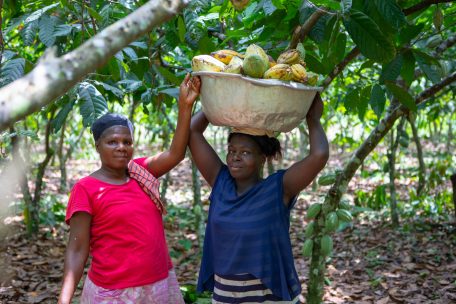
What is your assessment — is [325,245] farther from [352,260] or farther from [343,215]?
[352,260]

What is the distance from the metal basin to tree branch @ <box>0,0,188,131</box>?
1.97 feet

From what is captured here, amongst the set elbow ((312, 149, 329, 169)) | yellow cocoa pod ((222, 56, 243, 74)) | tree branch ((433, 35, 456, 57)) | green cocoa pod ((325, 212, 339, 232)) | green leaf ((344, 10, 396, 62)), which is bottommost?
green cocoa pod ((325, 212, 339, 232))

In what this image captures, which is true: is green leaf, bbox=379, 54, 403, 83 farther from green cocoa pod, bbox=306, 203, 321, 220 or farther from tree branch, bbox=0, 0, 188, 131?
tree branch, bbox=0, 0, 188, 131

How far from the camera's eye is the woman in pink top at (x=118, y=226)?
1772mm

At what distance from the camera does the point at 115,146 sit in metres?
1.83

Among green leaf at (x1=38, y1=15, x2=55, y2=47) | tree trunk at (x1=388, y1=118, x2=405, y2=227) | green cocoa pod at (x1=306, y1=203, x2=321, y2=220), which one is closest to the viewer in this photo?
green leaf at (x1=38, y1=15, x2=55, y2=47)

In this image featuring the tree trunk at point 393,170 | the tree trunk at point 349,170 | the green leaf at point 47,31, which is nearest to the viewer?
the green leaf at point 47,31

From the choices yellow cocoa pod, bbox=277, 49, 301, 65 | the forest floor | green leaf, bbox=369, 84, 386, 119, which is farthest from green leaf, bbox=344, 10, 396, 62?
the forest floor

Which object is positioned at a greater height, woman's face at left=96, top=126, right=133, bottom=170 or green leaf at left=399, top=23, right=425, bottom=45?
green leaf at left=399, top=23, right=425, bottom=45

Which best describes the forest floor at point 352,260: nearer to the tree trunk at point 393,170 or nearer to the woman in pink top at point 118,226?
the tree trunk at point 393,170

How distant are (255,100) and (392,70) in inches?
31.4

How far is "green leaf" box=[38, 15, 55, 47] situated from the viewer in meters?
2.00

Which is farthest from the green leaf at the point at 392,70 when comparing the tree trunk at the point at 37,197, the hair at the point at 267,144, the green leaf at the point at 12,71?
the tree trunk at the point at 37,197

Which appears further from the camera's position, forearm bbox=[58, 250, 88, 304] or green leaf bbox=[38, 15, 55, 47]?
green leaf bbox=[38, 15, 55, 47]
